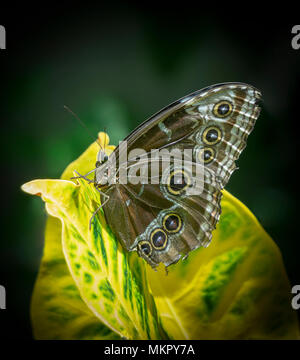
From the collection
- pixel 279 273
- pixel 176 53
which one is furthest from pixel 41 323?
pixel 176 53

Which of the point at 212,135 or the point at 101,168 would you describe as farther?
the point at 212,135

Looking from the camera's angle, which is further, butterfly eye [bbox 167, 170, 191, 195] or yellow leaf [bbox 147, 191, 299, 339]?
butterfly eye [bbox 167, 170, 191, 195]

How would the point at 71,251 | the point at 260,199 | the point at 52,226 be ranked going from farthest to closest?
the point at 260,199 → the point at 52,226 → the point at 71,251

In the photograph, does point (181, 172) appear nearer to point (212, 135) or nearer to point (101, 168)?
point (212, 135)

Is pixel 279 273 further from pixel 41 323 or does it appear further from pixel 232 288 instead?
pixel 41 323

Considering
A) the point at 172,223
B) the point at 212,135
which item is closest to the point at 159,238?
the point at 172,223

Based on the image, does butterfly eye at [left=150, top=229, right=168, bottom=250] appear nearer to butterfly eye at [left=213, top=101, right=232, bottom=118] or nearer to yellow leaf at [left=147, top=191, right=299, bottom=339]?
yellow leaf at [left=147, top=191, right=299, bottom=339]

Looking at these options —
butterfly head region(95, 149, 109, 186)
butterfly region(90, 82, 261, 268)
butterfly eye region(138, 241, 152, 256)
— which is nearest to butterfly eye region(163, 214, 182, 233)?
butterfly region(90, 82, 261, 268)
